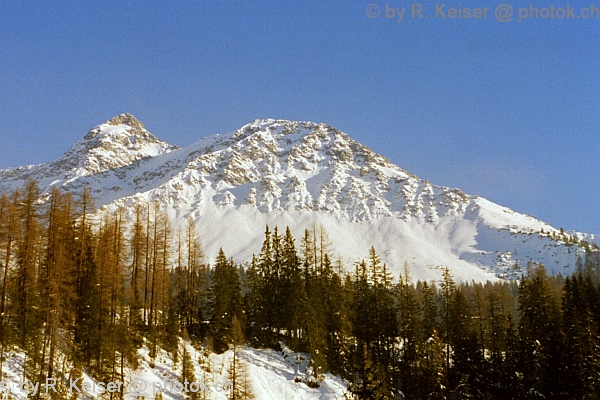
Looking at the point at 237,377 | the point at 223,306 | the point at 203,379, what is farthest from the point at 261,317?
the point at 237,377

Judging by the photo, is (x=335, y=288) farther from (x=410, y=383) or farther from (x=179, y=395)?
(x=179, y=395)

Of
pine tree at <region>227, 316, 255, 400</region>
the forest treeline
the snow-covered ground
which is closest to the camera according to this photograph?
the snow-covered ground

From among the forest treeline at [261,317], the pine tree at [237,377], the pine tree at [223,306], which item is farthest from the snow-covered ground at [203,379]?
the pine tree at [223,306]

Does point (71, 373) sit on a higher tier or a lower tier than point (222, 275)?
lower

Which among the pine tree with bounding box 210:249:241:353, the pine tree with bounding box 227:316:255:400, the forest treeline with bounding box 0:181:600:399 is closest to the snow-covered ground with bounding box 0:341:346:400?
the forest treeline with bounding box 0:181:600:399

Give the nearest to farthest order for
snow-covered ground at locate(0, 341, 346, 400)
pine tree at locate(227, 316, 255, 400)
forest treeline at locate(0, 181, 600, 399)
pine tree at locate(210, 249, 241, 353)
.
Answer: snow-covered ground at locate(0, 341, 346, 400), forest treeline at locate(0, 181, 600, 399), pine tree at locate(227, 316, 255, 400), pine tree at locate(210, 249, 241, 353)

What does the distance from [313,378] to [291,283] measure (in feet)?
40.7

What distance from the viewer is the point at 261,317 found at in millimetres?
61594

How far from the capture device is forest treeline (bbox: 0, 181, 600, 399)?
3794 centimetres

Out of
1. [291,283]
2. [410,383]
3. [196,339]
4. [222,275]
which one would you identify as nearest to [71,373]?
[196,339]

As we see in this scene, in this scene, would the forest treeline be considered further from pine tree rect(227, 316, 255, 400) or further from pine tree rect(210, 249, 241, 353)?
pine tree rect(227, 316, 255, 400)

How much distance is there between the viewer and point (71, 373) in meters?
35.6

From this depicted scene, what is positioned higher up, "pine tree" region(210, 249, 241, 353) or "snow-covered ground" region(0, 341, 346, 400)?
"pine tree" region(210, 249, 241, 353)

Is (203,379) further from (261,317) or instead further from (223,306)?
(261,317)
